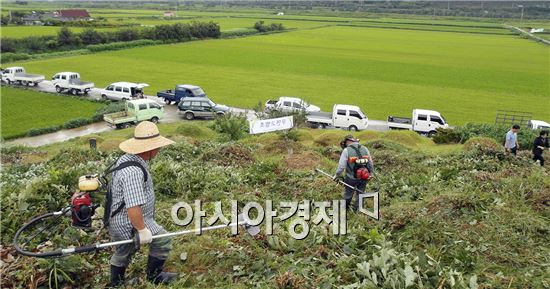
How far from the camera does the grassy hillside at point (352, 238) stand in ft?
16.1

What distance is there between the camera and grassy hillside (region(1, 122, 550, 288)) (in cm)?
491

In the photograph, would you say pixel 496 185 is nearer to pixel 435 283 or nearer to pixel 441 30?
pixel 435 283

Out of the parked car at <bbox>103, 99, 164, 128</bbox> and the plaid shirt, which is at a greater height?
the plaid shirt

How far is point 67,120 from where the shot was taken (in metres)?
26.0

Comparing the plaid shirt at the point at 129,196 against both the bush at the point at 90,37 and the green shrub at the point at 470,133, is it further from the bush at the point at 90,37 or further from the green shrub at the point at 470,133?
the bush at the point at 90,37

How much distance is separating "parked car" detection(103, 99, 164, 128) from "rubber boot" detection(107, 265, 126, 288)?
21128 millimetres

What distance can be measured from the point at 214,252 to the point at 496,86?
40260 mm

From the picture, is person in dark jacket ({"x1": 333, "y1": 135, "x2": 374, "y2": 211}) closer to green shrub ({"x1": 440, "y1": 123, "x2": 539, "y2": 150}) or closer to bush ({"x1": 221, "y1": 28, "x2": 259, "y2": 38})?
green shrub ({"x1": 440, "y1": 123, "x2": 539, "y2": 150})

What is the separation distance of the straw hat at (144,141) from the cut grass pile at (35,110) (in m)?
21.3

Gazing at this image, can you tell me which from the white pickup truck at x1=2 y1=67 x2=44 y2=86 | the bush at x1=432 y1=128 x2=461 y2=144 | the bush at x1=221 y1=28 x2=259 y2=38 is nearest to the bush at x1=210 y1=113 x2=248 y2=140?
the bush at x1=432 y1=128 x2=461 y2=144

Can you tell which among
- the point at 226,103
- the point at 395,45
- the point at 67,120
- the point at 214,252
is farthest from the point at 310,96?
the point at 395,45

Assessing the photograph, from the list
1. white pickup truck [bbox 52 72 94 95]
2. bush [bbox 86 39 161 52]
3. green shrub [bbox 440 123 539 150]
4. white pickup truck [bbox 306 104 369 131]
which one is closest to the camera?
green shrub [bbox 440 123 539 150]

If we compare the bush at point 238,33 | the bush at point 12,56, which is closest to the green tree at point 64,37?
the bush at point 12,56

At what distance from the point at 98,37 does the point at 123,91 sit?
1290 inches
